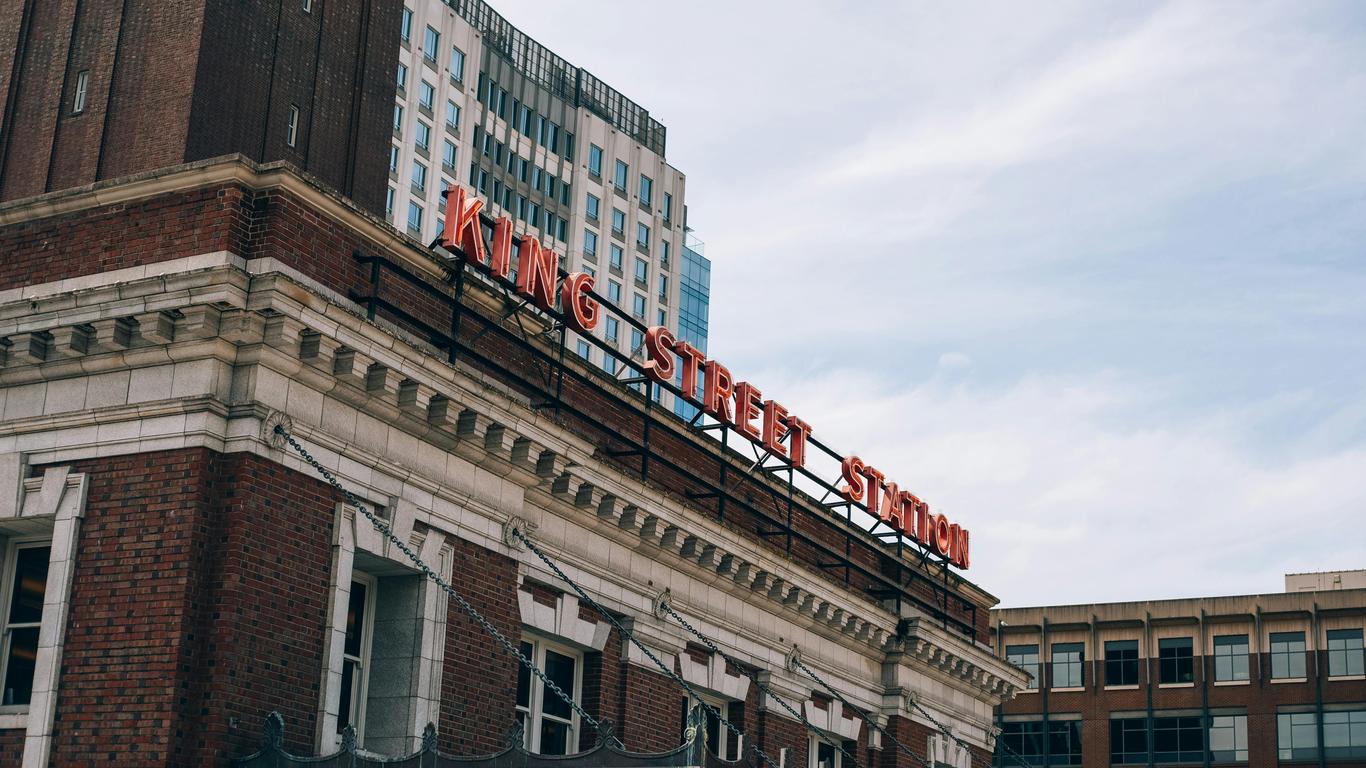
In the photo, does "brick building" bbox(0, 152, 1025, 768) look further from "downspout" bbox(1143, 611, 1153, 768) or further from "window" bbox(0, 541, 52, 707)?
"downspout" bbox(1143, 611, 1153, 768)

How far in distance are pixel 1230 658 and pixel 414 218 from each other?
5263 cm

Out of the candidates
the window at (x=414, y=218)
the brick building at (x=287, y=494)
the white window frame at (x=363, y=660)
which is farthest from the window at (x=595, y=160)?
the white window frame at (x=363, y=660)

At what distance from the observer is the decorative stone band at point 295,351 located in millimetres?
22656

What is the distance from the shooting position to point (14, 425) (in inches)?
945

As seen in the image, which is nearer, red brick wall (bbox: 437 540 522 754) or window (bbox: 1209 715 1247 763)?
red brick wall (bbox: 437 540 522 754)

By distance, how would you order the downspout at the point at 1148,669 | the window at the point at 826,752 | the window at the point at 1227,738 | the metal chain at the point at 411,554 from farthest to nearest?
the downspout at the point at 1148,669 → the window at the point at 1227,738 → the window at the point at 826,752 → the metal chain at the point at 411,554

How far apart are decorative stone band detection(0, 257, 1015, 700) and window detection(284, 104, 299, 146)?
346 inches

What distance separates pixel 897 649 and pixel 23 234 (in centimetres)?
2243

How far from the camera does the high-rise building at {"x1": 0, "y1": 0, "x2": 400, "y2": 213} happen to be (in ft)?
99.8

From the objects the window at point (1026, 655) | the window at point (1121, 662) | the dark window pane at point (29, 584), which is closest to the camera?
the dark window pane at point (29, 584)

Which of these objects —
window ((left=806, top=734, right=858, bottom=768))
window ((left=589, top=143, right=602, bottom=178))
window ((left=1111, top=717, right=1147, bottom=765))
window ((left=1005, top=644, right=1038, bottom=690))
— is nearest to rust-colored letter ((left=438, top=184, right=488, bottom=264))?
window ((left=806, top=734, right=858, bottom=768))

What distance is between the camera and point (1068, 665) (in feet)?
306

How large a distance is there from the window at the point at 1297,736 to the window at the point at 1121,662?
24.5ft

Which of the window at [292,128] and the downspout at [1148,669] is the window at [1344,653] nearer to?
the downspout at [1148,669]
